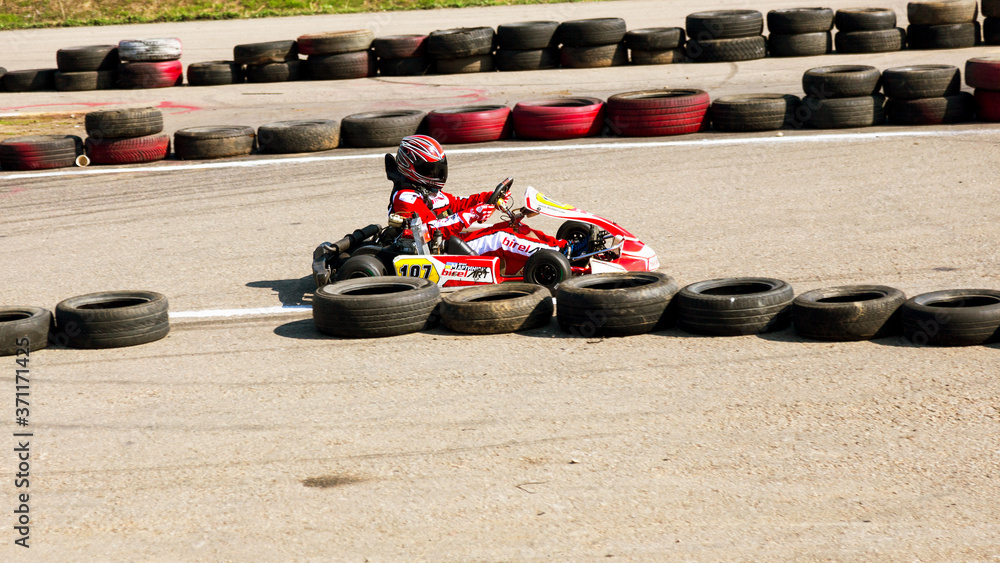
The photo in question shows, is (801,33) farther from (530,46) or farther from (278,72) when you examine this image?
(278,72)

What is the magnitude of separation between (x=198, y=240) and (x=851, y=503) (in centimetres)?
670

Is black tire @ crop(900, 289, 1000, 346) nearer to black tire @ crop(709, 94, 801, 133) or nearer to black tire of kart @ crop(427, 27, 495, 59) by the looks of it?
black tire @ crop(709, 94, 801, 133)

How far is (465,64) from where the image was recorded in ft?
57.2

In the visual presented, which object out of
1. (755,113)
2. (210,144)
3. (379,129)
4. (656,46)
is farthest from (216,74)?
(755,113)

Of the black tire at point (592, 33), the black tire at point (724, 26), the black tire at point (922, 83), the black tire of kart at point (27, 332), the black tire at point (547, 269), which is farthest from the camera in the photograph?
the black tire at point (592, 33)

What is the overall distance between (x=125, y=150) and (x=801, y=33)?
11.0 metres

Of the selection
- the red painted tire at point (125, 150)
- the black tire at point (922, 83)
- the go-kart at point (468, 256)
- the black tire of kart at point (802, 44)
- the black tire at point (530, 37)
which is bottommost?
the go-kart at point (468, 256)

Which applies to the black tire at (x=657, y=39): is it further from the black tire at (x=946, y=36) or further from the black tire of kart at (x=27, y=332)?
the black tire of kart at (x=27, y=332)

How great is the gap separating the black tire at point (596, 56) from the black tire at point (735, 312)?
451 inches

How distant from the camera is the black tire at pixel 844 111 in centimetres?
1248

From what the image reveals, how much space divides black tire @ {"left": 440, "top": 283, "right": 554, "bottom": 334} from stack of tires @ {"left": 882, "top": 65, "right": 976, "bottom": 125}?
7772mm

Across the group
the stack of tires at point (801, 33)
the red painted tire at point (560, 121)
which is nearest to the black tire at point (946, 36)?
the stack of tires at point (801, 33)

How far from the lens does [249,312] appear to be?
716 cm

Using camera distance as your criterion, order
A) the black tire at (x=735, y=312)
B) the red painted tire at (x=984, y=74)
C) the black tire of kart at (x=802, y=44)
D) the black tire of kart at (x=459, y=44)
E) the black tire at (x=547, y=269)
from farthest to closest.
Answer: the black tire of kart at (x=459, y=44), the black tire of kart at (x=802, y=44), the red painted tire at (x=984, y=74), the black tire at (x=547, y=269), the black tire at (x=735, y=312)
